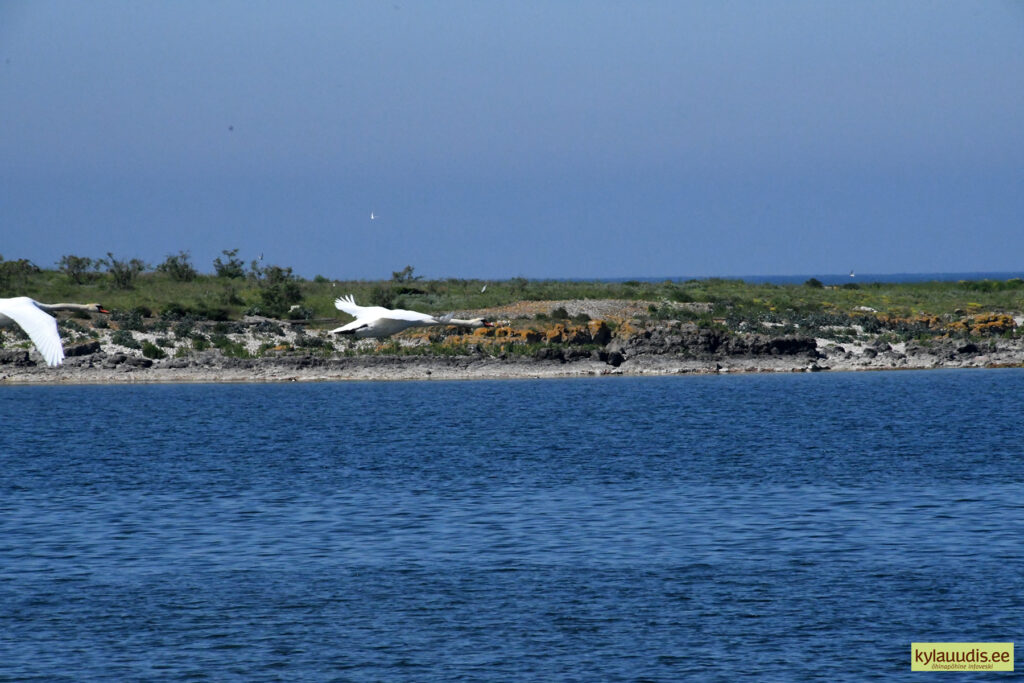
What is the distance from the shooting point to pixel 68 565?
67.6 ft

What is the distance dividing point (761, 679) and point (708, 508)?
11667mm

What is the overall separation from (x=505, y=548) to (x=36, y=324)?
891cm

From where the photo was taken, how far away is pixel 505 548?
2203 cm

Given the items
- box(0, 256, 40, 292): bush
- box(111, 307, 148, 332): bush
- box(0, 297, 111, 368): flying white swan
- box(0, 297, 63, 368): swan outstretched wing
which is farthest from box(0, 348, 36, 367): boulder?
box(0, 297, 63, 368): swan outstretched wing

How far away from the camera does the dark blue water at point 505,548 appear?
15.7 m

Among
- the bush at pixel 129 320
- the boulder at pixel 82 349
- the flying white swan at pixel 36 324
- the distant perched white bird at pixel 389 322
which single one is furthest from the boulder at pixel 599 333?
the flying white swan at pixel 36 324

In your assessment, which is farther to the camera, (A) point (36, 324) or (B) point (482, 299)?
(B) point (482, 299)

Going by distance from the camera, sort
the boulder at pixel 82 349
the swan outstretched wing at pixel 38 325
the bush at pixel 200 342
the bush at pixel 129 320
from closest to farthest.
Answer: the swan outstretched wing at pixel 38 325 → the boulder at pixel 82 349 → the bush at pixel 200 342 → the bush at pixel 129 320

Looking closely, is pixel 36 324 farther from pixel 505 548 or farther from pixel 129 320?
pixel 129 320

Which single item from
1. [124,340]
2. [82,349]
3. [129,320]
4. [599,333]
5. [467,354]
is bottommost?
[467,354]

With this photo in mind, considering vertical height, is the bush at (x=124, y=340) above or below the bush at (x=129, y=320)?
below

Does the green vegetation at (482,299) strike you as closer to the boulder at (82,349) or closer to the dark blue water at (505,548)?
the boulder at (82,349)

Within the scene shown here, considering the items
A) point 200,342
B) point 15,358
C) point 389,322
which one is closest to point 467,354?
point 200,342

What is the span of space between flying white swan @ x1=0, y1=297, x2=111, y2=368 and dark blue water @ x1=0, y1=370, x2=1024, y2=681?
11.2ft
